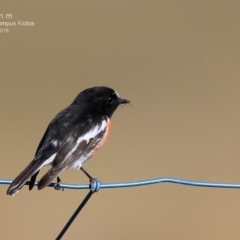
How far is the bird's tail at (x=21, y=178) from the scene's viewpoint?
2268mm

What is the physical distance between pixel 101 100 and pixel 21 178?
0.98 meters

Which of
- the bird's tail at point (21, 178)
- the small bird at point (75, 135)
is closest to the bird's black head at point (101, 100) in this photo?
the small bird at point (75, 135)

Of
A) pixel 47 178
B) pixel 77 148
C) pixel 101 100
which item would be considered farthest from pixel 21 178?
pixel 101 100

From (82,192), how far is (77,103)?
3.10 ft

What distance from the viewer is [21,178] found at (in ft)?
7.67

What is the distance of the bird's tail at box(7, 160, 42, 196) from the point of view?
227 centimetres

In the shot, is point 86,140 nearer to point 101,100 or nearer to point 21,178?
point 101,100

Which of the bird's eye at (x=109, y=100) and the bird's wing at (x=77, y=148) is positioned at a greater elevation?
the bird's eye at (x=109, y=100)

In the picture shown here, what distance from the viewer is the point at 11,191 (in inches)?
89.0

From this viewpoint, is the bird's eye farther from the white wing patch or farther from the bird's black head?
the white wing patch

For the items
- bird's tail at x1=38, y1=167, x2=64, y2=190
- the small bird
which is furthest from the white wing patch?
bird's tail at x1=38, y1=167, x2=64, y2=190

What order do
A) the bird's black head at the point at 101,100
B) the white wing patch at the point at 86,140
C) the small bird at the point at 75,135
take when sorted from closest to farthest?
the small bird at the point at 75,135 → the white wing patch at the point at 86,140 → the bird's black head at the point at 101,100

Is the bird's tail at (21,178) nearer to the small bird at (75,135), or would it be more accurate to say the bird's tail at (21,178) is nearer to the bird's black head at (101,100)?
the small bird at (75,135)

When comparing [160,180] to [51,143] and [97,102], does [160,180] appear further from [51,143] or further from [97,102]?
[97,102]
